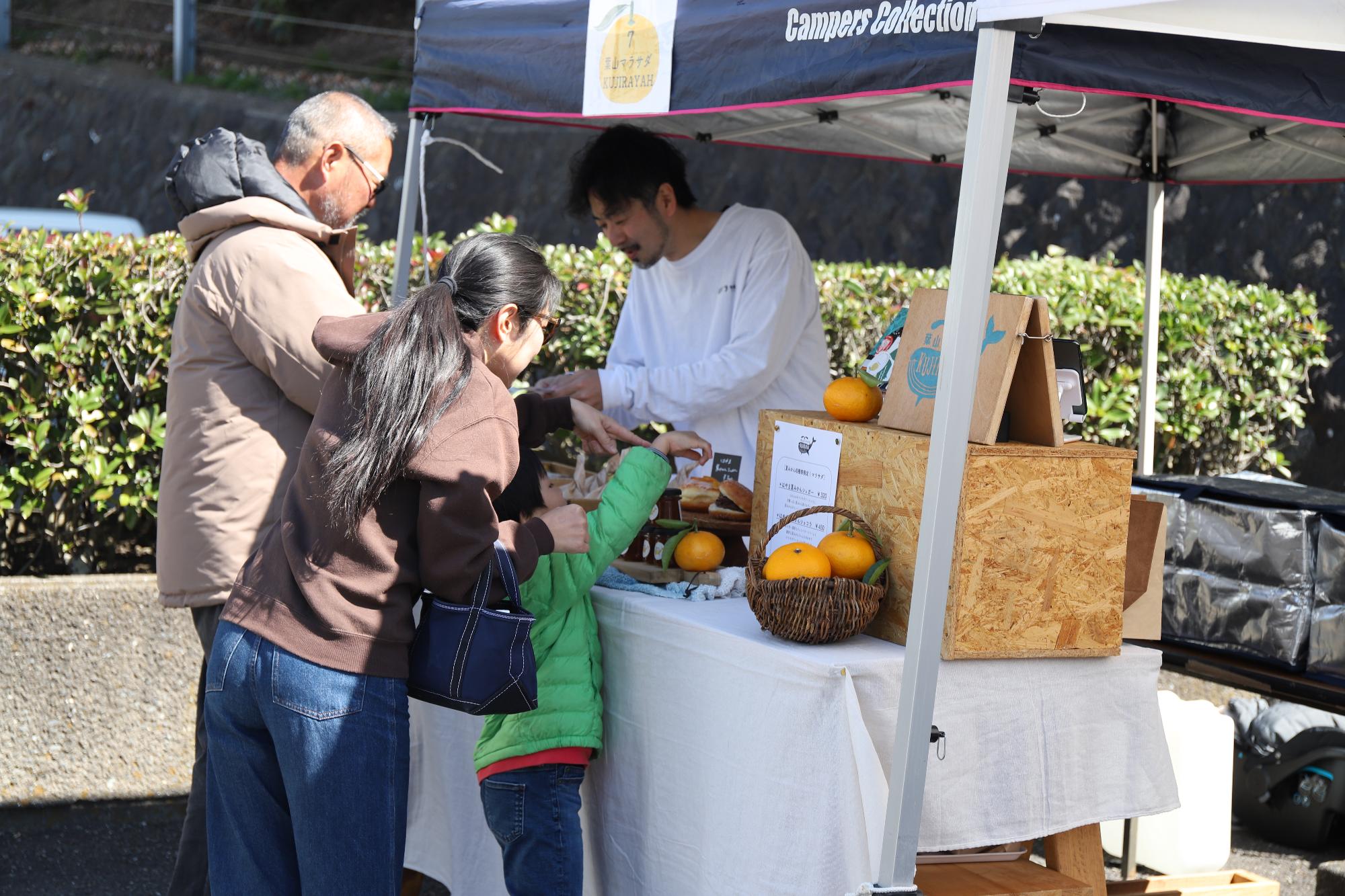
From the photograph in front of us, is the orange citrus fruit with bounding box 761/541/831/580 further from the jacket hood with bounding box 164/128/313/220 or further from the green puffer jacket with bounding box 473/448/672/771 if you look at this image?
the jacket hood with bounding box 164/128/313/220

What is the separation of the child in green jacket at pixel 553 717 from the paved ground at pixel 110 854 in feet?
4.76

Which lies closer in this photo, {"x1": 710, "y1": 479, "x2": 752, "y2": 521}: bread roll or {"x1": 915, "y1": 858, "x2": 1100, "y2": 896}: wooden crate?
{"x1": 915, "y1": 858, "x2": 1100, "y2": 896}: wooden crate

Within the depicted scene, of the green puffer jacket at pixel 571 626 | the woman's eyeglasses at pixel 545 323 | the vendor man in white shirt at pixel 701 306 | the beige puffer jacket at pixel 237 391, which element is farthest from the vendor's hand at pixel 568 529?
the vendor man in white shirt at pixel 701 306

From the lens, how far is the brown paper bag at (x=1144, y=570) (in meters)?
2.55

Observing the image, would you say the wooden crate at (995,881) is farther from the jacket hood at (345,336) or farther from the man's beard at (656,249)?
the man's beard at (656,249)

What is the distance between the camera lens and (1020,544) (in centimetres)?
229

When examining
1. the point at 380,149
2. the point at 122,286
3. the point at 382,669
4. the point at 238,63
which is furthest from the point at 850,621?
the point at 238,63

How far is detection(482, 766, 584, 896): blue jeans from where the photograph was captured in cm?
248

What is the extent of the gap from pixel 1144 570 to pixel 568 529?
1117 mm

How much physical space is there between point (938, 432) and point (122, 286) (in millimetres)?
3209

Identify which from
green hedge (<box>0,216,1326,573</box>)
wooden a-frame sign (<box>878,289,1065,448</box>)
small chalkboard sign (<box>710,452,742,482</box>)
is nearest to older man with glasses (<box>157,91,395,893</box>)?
small chalkboard sign (<box>710,452,742,482</box>)

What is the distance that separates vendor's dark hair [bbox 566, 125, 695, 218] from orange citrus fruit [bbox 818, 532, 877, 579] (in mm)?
1410

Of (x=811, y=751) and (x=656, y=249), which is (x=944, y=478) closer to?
(x=811, y=751)

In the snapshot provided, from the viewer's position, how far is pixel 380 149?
312 cm
